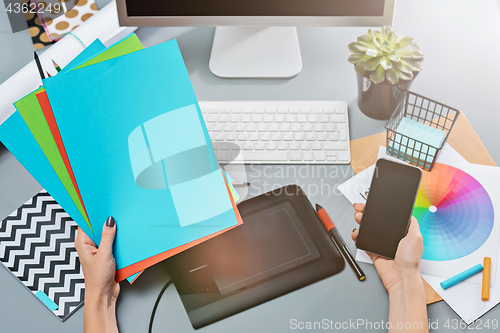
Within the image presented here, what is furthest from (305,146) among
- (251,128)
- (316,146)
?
(251,128)

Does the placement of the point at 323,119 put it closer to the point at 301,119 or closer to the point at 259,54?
the point at 301,119

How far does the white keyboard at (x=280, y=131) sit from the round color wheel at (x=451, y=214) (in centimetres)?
17

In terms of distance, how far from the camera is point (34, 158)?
66 centimetres

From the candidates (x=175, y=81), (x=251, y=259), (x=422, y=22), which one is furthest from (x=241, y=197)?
(x=422, y=22)

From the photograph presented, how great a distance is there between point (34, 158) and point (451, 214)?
2.54 feet

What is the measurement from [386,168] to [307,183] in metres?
0.17

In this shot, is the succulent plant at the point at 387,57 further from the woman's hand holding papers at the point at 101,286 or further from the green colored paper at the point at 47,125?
the woman's hand holding papers at the point at 101,286

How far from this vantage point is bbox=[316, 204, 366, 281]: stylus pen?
682 mm

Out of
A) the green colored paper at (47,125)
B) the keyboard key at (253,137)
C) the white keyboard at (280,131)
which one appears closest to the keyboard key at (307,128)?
the white keyboard at (280,131)

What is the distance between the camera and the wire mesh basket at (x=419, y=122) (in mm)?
739

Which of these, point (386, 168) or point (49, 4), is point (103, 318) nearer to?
point (386, 168)

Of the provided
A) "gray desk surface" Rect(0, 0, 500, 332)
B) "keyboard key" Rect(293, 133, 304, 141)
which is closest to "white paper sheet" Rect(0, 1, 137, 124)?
"gray desk surface" Rect(0, 0, 500, 332)

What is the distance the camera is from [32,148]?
2.17 feet

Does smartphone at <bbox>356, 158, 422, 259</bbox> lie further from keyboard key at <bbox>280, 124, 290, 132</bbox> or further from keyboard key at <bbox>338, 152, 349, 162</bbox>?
keyboard key at <bbox>280, 124, 290, 132</bbox>
